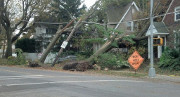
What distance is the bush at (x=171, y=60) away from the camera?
822 inches

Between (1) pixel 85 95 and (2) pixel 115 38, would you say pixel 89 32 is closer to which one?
(2) pixel 115 38

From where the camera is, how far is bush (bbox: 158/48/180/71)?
20.9 m

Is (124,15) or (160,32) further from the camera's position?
(124,15)

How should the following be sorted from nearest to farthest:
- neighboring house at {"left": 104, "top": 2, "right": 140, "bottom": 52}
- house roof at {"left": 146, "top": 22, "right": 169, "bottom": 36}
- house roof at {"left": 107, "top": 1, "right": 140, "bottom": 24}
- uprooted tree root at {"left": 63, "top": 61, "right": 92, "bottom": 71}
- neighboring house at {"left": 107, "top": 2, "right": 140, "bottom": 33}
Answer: uprooted tree root at {"left": 63, "top": 61, "right": 92, "bottom": 71} → house roof at {"left": 146, "top": 22, "right": 169, "bottom": 36} → neighboring house at {"left": 104, "top": 2, "right": 140, "bottom": 52} → neighboring house at {"left": 107, "top": 2, "right": 140, "bottom": 33} → house roof at {"left": 107, "top": 1, "right": 140, "bottom": 24}

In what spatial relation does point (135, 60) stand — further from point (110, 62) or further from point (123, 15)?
point (123, 15)

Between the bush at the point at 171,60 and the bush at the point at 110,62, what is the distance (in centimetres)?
406

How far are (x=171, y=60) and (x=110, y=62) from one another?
20.4 feet

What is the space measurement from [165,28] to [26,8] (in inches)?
859

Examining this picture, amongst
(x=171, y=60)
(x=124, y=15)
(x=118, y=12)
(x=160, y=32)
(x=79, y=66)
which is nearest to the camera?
(x=171, y=60)

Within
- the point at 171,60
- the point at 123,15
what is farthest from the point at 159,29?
the point at 123,15

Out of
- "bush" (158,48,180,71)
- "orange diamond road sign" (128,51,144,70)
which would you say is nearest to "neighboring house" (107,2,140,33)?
"bush" (158,48,180,71)

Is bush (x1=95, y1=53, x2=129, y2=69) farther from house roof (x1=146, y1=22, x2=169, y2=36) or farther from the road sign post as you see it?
house roof (x1=146, y1=22, x2=169, y2=36)

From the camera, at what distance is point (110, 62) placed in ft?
82.1

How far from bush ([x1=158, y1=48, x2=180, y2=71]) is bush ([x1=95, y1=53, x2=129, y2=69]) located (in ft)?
13.3
